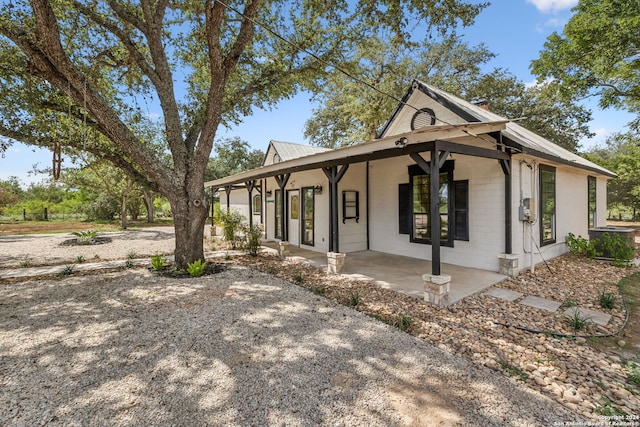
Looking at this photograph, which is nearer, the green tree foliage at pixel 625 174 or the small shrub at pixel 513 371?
the small shrub at pixel 513 371

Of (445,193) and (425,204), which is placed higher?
(445,193)

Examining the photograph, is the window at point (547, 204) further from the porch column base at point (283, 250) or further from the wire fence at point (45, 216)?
the wire fence at point (45, 216)

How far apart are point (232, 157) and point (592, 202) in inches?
1041

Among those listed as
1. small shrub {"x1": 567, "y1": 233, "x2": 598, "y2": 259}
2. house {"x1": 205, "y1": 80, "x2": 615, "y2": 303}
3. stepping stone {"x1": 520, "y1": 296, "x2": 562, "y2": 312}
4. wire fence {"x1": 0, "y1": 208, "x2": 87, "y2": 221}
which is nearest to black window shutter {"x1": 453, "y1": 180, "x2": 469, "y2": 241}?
house {"x1": 205, "y1": 80, "x2": 615, "y2": 303}

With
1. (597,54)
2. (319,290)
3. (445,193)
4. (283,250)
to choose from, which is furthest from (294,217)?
(597,54)

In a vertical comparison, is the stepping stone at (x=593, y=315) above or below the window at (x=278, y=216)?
below

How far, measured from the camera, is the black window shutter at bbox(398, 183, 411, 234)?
24.2 feet

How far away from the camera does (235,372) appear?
2.56m

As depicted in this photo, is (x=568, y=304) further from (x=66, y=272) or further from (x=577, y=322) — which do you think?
(x=66, y=272)

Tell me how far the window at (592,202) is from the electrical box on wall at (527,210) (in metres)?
5.33

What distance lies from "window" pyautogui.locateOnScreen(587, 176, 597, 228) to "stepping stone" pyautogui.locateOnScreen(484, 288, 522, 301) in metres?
6.97

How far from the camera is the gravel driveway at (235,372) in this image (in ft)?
6.72

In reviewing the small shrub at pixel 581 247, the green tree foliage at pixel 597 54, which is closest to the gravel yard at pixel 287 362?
the small shrub at pixel 581 247

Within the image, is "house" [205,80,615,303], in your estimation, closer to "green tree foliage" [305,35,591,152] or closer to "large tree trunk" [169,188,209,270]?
"large tree trunk" [169,188,209,270]
